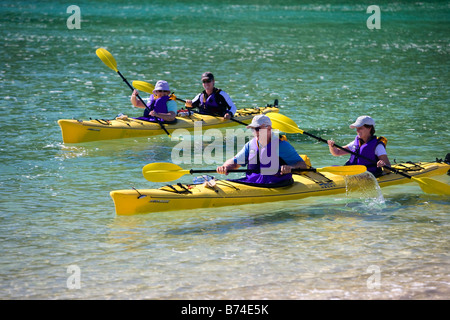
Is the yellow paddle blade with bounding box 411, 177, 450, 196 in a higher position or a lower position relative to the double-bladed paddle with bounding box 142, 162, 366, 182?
lower

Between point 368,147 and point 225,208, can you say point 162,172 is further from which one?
point 368,147

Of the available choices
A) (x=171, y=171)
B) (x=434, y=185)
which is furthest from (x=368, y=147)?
(x=171, y=171)

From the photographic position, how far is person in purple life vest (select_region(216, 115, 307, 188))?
30.4 feet

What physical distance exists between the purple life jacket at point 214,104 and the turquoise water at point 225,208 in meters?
1.20

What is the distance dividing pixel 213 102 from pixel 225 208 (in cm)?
558

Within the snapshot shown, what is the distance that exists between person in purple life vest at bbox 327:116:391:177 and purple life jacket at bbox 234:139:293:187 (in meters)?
0.90

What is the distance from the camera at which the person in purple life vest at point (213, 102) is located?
14.8m
